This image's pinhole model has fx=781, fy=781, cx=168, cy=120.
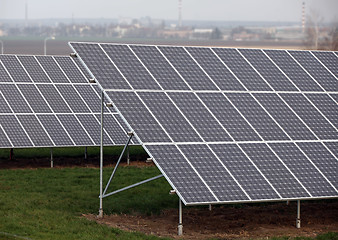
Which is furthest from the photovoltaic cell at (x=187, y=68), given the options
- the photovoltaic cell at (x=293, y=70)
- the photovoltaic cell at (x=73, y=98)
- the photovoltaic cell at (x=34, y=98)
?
the photovoltaic cell at (x=34, y=98)

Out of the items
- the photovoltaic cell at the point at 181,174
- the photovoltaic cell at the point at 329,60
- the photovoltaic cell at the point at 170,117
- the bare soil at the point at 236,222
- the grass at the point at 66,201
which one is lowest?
the bare soil at the point at 236,222

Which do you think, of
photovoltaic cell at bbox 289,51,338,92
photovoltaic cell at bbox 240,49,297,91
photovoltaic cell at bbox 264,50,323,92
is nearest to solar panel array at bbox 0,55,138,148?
photovoltaic cell at bbox 240,49,297,91

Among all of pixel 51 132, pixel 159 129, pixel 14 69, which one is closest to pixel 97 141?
pixel 51 132

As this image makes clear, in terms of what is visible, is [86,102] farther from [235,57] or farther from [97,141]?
[235,57]

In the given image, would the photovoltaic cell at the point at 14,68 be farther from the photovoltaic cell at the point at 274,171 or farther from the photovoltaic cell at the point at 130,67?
the photovoltaic cell at the point at 274,171

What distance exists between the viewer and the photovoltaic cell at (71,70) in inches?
1629

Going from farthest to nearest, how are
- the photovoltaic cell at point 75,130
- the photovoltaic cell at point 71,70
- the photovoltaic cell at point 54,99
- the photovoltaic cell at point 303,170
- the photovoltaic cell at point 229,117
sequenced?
the photovoltaic cell at point 71,70 → the photovoltaic cell at point 54,99 → the photovoltaic cell at point 75,130 → the photovoltaic cell at point 229,117 → the photovoltaic cell at point 303,170

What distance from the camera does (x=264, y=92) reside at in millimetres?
26922

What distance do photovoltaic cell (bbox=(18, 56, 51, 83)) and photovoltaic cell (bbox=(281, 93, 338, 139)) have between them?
670 inches

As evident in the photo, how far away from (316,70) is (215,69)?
4466 millimetres

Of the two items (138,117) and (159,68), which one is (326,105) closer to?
(159,68)

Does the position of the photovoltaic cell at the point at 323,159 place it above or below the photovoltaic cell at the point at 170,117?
below

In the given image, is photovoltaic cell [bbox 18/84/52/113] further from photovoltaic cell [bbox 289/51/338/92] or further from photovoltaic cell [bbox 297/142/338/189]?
photovoltaic cell [bbox 297/142/338/189]

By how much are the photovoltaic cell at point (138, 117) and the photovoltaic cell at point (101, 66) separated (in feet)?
1.53
